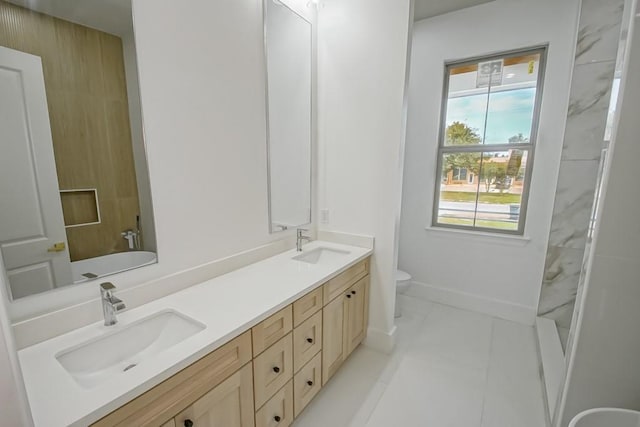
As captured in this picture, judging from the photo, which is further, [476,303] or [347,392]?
[476,303]

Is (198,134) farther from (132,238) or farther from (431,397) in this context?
(431,397)

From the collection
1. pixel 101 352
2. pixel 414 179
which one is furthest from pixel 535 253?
pixel 101 352

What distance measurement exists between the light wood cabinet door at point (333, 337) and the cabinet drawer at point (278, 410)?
33 centimetres

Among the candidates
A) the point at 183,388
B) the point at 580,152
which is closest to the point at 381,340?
the point at 183,388

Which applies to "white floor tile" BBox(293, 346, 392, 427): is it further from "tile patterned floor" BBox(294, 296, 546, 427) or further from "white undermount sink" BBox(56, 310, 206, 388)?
"white undermount sink" BBox(56, 310, 206, 388)

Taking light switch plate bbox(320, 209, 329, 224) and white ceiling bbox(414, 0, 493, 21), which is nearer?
light switch plate bbox(320, 209, 329, 224)

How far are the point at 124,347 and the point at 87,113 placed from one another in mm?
961

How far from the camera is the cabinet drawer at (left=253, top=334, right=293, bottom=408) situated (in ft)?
4.01

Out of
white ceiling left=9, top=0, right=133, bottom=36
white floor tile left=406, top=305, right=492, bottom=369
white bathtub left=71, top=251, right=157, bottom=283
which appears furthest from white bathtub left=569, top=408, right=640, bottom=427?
white ceiling left=9, top=0, right=133, bottom=36

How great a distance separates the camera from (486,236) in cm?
277

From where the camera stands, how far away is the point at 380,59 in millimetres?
1983

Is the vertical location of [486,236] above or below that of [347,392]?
above

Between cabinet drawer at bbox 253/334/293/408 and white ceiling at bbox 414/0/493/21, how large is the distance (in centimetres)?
306

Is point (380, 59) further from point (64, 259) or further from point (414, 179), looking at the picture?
point (64, 259)
